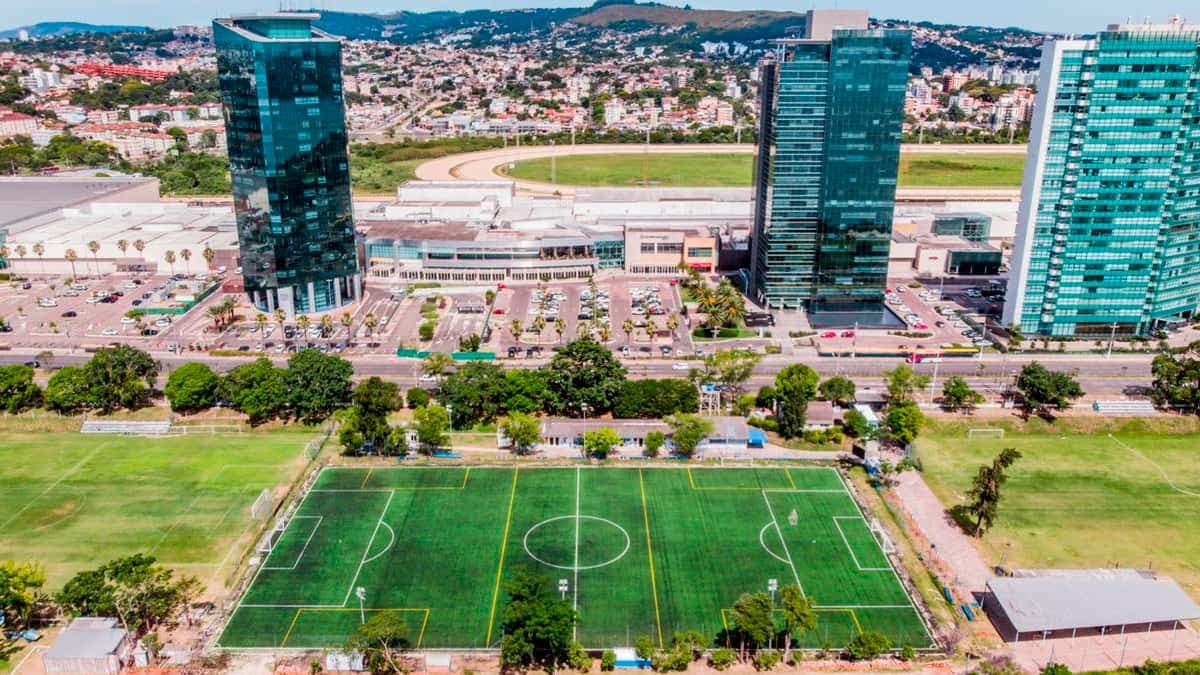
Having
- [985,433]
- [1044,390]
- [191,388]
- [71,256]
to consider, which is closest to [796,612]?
[985,433]

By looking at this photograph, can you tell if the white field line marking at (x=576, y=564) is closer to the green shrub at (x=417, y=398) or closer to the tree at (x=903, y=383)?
the green shrub at (x=417, y=398)

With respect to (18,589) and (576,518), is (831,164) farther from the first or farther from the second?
(18,589)

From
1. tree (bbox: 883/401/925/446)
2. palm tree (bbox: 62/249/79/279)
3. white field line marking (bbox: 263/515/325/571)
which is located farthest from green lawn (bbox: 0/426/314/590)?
palm tree (bbox: 62/249/79/279)

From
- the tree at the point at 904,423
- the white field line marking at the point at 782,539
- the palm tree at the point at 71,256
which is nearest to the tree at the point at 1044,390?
the tree at the point at 904,423

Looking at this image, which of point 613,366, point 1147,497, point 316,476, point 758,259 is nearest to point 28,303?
point 316,476

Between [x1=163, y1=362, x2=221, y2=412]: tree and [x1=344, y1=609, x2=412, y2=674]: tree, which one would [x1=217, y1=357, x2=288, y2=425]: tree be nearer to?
[x1=163, y1=362, x2=221, y2=412]: tree

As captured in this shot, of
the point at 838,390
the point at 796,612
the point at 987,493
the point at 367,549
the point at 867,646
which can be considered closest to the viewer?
the point at 796,612
